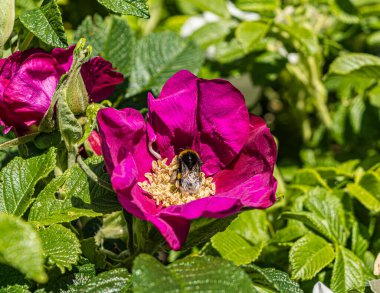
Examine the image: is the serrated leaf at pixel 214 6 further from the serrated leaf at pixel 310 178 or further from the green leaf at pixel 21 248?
the green leaf at pixel 21 248

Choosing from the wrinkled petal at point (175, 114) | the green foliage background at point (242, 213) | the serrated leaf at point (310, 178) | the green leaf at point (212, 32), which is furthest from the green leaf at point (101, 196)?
the green leaf at point (212, 32)

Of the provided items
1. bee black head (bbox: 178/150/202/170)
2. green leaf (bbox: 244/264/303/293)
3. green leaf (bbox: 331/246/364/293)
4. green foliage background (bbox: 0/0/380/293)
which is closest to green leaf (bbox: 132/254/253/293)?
green foliage background (bbox: 0/0/380/293)

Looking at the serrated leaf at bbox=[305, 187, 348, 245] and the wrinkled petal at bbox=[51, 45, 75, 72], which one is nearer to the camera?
the wrinkled petal at bbox=[51, 45, 75, 72]

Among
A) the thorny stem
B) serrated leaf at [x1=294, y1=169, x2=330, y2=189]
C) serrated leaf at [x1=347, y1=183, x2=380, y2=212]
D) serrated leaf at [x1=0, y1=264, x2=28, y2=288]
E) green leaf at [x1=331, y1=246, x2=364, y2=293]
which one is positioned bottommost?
serrated leaf at [x1=294, y1=169, x2=330, y2=189]

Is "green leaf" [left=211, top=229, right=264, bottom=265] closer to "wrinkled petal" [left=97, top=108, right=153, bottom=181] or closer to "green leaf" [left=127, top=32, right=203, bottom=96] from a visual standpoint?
"wrinkled petal" [left=97, top=108, right=153, bottom=181]

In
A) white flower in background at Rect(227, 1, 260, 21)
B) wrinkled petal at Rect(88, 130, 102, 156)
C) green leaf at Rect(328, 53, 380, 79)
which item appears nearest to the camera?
wrinkled petal at Rect(88, 130, 102, 156)

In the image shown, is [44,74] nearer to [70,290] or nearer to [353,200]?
[70,290]

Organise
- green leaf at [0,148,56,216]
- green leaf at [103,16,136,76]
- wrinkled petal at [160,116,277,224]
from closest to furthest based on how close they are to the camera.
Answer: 1. wrinkled petal at [160,116,277,224]
2. green leaf at [0,148,56,216]
3. green leaf at [103,16,136,76]

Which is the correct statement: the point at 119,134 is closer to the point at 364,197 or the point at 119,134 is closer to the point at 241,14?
the point at 364,197

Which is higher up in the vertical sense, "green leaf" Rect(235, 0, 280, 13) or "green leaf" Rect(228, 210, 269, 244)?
"green leaf" Rect(235, 0, 280, 13)
